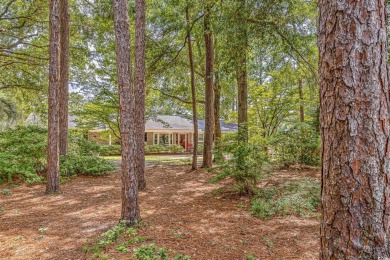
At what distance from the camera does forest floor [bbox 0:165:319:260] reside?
131 inches

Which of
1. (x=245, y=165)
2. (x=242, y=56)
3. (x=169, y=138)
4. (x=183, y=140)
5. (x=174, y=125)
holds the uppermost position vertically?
(x=242, y=56)

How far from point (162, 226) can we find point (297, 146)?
21.2ft

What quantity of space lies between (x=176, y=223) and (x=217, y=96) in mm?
10723

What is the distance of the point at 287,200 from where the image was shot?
5262 mm

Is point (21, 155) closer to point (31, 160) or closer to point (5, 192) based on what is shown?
point (31, 160)

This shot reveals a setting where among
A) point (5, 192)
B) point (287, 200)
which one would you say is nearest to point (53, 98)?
point (5, 192)

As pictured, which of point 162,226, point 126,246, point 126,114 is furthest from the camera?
point 162,226

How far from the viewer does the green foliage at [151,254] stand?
302 centimetres

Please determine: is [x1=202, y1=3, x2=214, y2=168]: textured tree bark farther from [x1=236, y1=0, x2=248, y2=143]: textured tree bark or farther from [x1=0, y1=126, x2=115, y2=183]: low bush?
[x1=0, y1=126, x2=115, y2=183]: low bush

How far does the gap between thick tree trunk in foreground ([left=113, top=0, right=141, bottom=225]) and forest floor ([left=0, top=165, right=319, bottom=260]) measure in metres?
0.47

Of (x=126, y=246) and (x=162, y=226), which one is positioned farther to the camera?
(x=162, y=226)

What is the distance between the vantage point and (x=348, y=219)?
5.10 feet

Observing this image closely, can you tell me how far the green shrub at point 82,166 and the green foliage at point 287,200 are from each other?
21.3 feet

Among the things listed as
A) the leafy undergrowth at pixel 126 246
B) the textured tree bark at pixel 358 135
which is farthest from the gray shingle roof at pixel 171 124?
the textured tree bark at pixel 358 135
